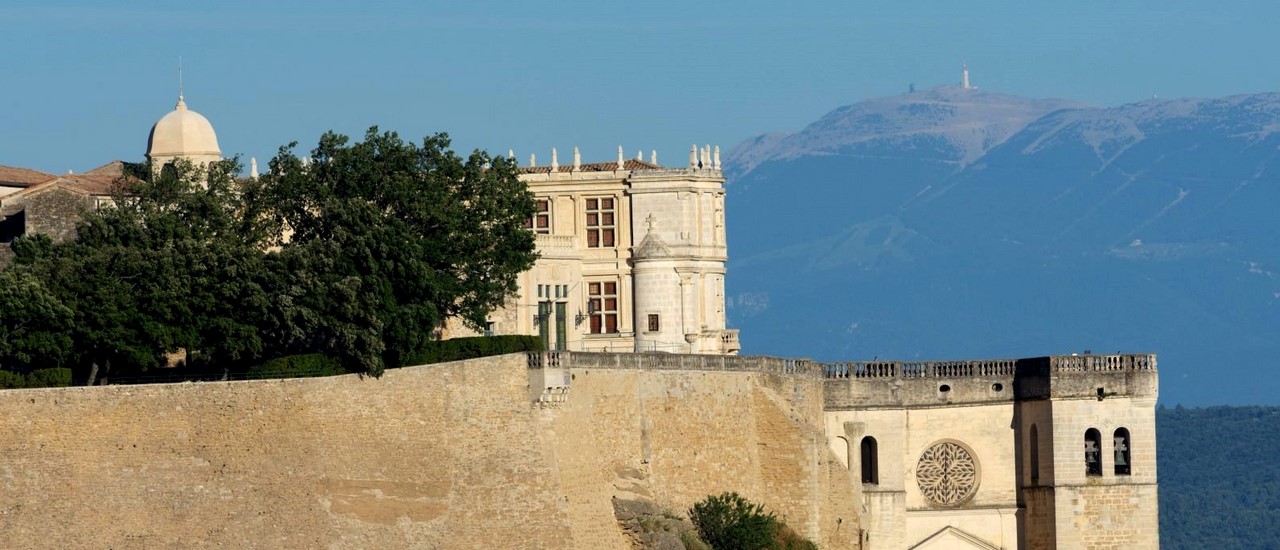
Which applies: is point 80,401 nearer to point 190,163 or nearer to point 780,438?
point 190,163

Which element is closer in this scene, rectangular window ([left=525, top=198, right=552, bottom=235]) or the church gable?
the church gable

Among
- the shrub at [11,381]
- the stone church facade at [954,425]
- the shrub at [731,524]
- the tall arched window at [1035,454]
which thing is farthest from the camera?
the tall arched window at [1035,454]

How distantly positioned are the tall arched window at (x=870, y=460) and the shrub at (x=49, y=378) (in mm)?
23464

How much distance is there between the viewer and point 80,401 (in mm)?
53031

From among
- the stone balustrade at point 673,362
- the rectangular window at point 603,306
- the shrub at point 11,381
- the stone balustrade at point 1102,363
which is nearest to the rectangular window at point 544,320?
the rectangular window at point 603,306

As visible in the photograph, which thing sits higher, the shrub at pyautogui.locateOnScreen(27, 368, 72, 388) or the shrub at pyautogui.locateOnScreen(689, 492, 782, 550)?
the shrub at pyautogui.locateOnScreen(27, 368, 72, 388)

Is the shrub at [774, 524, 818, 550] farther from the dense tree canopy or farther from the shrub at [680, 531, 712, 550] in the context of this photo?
the dense tree canopy

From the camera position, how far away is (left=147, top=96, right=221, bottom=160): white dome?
69875 mm

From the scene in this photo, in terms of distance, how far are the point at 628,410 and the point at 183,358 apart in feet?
33.6

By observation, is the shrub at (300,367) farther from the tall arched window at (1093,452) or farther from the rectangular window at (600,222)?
the tall arched window at (1093,452)

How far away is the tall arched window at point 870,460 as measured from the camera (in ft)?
232

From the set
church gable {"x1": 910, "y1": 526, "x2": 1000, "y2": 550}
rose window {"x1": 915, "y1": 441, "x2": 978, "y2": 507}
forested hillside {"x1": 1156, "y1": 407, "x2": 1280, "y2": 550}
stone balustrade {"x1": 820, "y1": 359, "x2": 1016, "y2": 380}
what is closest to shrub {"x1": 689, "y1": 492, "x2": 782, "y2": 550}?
church gable {"x1": 910, "y1": 526, "x2": 1000, "y2": 550}

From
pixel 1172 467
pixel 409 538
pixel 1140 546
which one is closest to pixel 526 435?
pixel 409 538

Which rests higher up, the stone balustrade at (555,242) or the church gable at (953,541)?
the stone balustrade at (555,242)
